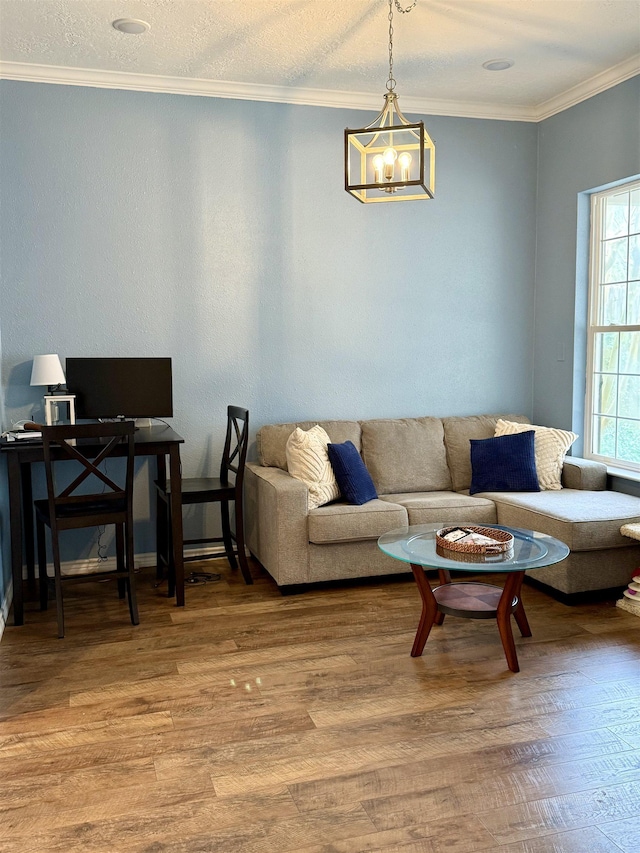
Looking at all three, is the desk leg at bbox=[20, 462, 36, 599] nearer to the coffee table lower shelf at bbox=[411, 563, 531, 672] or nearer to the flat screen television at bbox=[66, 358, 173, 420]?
the flat screen television at bbox=[66, 358, 173, 420]

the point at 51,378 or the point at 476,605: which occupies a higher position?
the point at 51,378

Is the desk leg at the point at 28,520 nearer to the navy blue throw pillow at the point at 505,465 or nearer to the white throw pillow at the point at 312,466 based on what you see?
the white throw pillow at the point at 312,466

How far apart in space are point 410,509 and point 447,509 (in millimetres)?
215

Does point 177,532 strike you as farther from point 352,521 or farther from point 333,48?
point 333,48

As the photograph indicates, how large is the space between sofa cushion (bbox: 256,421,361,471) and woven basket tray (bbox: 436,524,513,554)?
1.48m

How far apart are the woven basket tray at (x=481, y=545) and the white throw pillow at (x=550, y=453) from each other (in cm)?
134

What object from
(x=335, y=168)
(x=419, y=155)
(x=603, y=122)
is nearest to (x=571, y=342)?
(x=603, y=122)

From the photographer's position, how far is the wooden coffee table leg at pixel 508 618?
312 cm

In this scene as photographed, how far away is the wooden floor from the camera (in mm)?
2117

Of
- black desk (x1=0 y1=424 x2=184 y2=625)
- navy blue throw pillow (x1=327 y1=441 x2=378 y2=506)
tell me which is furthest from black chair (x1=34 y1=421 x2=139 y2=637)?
navy blue throw pillow (x1=327 y1=441 x2=378 y2=506)

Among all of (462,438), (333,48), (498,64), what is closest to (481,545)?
(462,438)

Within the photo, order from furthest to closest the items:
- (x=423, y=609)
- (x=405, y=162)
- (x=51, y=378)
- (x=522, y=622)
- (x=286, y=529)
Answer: (x=51, y=378) < (x=286, y=529) < (x=522, y=622) < (x=423, y=609) < (x=405, y=162)

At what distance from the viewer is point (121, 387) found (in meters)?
4.38

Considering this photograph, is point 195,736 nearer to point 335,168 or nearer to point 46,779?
point 46,779
